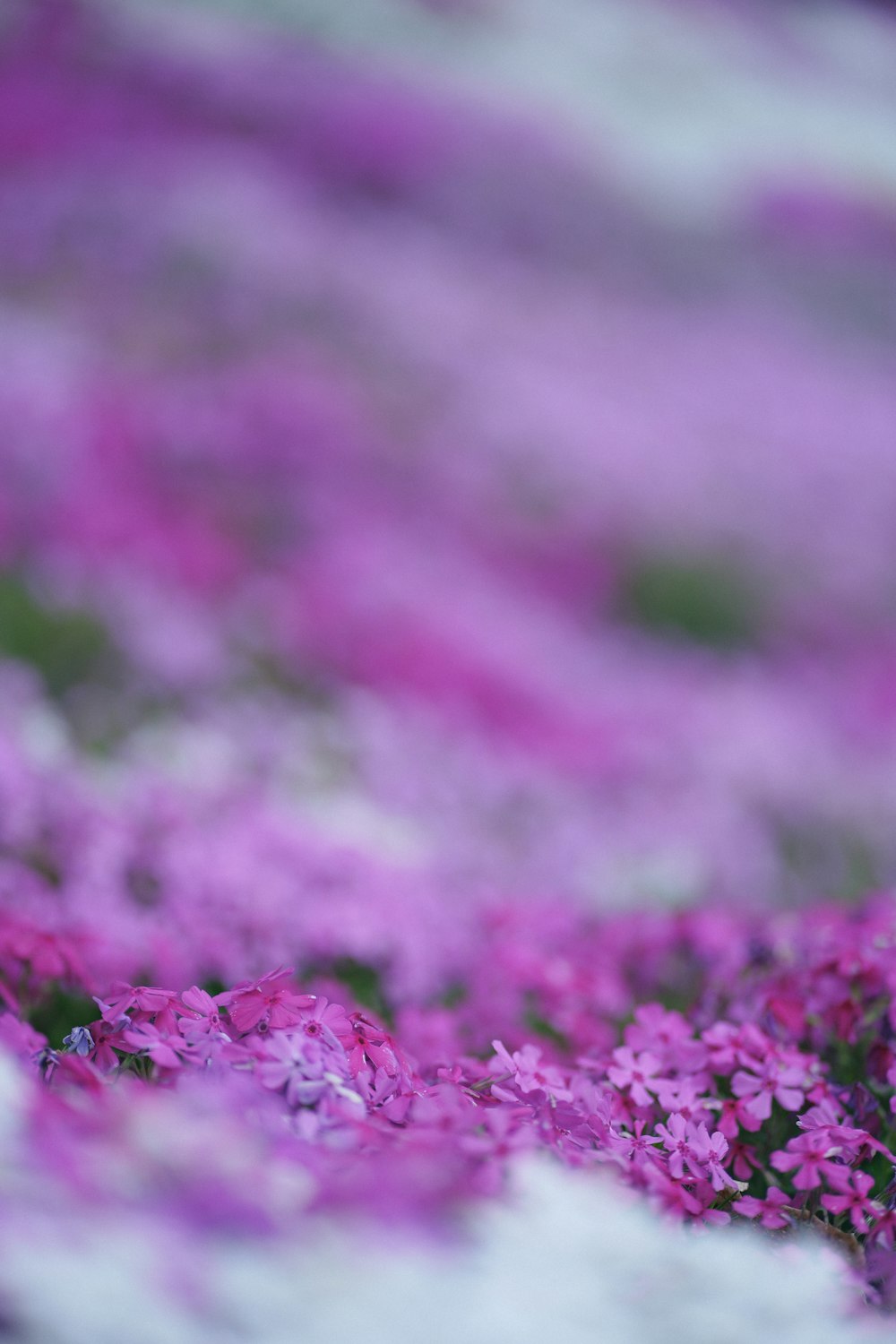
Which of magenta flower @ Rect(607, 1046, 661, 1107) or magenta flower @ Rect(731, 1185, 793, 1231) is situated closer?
magenta flower @ Rect(731, 1185, 793, 1231)

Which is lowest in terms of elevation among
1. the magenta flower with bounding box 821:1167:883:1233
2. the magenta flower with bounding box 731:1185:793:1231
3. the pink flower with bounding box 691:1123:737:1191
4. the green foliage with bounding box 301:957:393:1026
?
the green foliage with bounding box 301:957:393:1026

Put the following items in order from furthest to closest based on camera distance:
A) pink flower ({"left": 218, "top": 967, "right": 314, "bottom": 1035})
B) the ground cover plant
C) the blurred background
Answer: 1. the blurred background
2. pink flower ({"left": 218, "top": 967, "right": 314, "bottom": 1035})
3. the ground cover plant

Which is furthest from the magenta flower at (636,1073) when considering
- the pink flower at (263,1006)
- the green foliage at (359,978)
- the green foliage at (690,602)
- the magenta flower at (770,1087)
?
the green foliage at (690,602)

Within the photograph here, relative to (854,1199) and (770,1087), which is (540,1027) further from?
(854,1199)

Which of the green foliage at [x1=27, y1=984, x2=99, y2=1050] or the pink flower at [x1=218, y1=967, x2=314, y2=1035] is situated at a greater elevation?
the pink flower at [x1=218, y1=967, x2=314, y2=1035]

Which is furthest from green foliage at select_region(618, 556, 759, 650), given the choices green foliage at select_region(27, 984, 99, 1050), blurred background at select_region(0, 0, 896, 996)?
green foliage at select_region(27, 984, 99, 1050)

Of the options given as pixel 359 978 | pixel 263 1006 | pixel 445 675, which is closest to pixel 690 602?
pixel 445 675

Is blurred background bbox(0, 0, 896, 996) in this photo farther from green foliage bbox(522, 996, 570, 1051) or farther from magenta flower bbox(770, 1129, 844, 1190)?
magenta flower bbox(770, 1129, 844, 1190)
